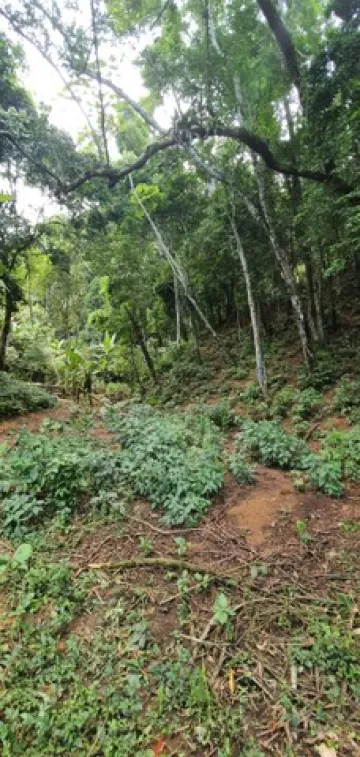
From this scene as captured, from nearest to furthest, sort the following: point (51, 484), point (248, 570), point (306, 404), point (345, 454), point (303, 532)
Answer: point (248, 570) < point (303, 532) < point (51, 484) < point (345, 454) < point (306, 404)

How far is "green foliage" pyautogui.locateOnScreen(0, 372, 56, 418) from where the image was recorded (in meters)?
7.37

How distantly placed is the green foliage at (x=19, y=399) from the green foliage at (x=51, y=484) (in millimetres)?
3496

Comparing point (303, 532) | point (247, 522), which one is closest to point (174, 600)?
point (247, 522)

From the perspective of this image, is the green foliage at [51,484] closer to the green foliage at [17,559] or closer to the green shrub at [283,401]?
the green foliage at [17,559]

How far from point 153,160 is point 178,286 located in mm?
4486

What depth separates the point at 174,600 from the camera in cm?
270

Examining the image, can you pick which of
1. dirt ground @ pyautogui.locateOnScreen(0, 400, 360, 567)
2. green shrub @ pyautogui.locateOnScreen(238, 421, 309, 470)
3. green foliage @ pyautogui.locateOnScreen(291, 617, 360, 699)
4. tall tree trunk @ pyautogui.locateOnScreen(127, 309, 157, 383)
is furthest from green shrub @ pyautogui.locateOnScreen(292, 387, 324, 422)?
tall tree trunk @ pyautogui.locateOnScreen(127, 309, 157, 383)

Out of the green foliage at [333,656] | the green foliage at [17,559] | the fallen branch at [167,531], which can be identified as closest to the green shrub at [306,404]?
the fallen branch at [167,531]

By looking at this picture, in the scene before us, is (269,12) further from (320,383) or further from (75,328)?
(75,328)

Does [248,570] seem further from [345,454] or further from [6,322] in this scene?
[6,322]

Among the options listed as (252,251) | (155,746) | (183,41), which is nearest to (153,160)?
(183,41)

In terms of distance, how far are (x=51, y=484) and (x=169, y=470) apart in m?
1.25

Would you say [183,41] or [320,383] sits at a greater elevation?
[183,41]

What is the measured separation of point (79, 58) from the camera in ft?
24.7
